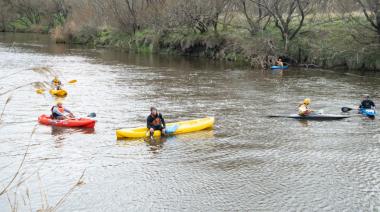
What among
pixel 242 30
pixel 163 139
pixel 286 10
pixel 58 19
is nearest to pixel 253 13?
pixel 242 30

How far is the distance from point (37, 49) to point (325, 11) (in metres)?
28.9

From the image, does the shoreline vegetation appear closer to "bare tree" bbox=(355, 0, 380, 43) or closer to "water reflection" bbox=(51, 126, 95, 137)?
"bare tree" bbox=(355, 0, 380, 43)

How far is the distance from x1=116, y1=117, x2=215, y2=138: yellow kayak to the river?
28 centimetres

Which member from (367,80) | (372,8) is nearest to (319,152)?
(367,80)

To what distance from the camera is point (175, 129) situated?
1677cm

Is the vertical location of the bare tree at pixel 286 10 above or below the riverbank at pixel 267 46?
above

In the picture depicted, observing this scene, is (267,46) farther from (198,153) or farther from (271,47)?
(198,153)

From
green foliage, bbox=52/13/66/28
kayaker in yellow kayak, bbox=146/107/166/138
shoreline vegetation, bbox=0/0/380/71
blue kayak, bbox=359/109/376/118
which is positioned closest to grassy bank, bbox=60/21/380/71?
shoreline vegetation, bbox=0/0/380/71

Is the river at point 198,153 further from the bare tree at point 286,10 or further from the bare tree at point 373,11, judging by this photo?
the bare tree at point 286,10

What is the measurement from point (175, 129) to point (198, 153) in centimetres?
232

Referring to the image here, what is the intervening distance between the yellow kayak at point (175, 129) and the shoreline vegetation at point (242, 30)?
20.2m

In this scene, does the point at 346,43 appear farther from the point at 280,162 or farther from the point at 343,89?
the point at 280,162

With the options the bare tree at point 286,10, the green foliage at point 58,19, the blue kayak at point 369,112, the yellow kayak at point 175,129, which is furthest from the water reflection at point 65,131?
the green foliage at point 58,19

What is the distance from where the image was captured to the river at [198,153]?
11.0 meters
